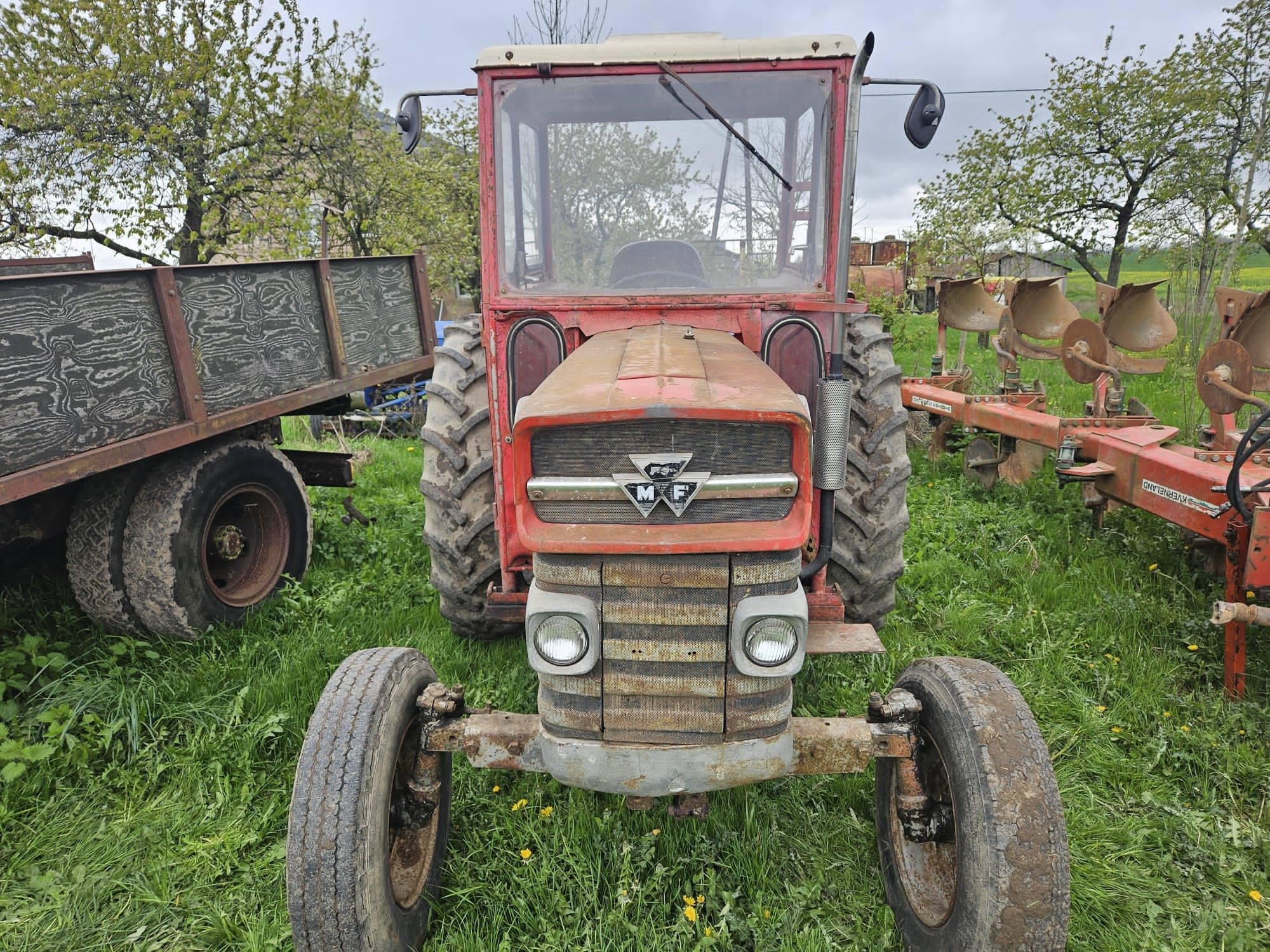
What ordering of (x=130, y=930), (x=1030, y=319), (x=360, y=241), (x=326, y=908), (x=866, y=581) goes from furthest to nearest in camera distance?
(x=360, y=241) < (x=1030, y=319) < (x=866, y=581) < (x=130, y=930) < (x=326, y=908)

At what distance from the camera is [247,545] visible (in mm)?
4355

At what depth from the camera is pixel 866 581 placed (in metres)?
3.18

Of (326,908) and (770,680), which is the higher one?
(770,680)

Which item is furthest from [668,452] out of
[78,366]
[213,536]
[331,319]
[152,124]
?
[152,124]

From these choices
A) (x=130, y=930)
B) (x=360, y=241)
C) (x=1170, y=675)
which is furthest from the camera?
(x=360, y=241)

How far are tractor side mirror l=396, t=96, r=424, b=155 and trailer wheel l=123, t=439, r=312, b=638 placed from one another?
1.87 m

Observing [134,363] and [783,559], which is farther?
[134,363]

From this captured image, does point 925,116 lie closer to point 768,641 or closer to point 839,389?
point 839,389

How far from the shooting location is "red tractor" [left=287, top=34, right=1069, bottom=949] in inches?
76.9

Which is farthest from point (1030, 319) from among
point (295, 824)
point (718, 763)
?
point (295, 824)

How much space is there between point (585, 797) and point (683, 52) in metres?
2.61

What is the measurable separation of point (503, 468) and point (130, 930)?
5.94ft

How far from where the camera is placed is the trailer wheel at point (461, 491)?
3281 mm

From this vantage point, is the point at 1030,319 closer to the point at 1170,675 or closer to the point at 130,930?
the point at 1170,675
